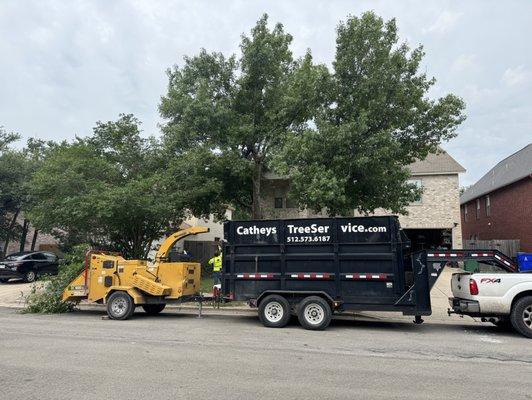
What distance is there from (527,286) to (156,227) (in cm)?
1419

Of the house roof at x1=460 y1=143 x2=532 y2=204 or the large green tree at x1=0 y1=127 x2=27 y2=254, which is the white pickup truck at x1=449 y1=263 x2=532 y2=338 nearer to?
the house roof at x1=460 y1=143 x2=532 y2=204

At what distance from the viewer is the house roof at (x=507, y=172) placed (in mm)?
26986

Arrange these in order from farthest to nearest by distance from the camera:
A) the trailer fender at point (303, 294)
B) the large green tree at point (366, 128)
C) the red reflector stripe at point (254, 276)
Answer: the large green tree at point (366, 128) → the red reflector stripe at point (254, 276) → the trailer fender at point (303, 294)

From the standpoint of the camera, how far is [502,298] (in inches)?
381

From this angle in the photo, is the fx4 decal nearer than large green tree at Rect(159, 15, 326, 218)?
Yes

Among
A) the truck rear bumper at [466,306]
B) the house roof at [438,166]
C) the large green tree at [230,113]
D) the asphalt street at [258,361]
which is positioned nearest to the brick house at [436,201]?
the house roof at [438,166]

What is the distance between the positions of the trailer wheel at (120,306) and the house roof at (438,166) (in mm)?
20752

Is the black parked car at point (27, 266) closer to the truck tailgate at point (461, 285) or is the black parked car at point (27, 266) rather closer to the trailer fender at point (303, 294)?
the trailer fender at point (303, 294)

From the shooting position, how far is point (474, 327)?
1107 centimetres

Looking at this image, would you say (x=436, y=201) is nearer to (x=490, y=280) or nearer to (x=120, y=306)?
(x=490, y=280)

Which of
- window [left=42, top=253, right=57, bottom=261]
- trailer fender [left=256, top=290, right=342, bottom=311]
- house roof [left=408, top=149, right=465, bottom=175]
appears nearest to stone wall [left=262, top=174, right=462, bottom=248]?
house roof [left=408, top=149, right=465, bottom=175]

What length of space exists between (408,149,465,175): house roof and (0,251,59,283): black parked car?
21270 millimetres

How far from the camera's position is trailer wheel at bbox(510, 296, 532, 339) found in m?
9.43

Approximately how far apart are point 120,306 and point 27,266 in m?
12.8
